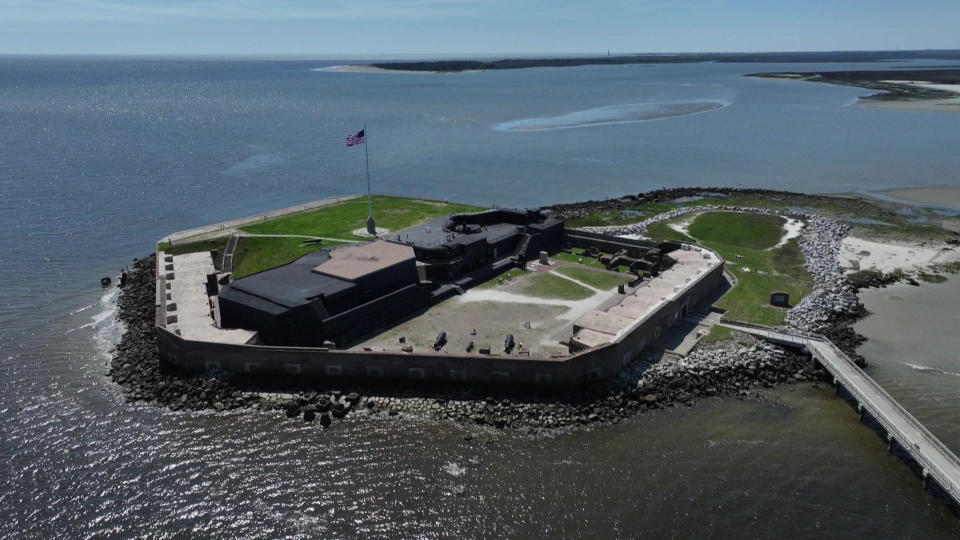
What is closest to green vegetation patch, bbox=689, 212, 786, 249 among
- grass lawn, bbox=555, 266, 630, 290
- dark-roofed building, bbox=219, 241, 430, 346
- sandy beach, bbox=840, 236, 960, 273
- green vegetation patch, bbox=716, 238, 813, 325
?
green vegetation patch, bbox=716, 238, 813, 325

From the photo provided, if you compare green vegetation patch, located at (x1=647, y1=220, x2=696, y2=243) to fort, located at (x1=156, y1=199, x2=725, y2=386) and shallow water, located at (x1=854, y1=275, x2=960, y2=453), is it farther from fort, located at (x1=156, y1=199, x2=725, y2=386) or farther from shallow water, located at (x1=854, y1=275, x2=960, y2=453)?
shallow water, located at (x1=854, y1=275, x2=960, y2=453)

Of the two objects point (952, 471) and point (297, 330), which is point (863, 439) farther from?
point (297, 330)

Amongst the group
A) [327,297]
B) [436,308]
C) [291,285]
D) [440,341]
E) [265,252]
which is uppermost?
[291,285]

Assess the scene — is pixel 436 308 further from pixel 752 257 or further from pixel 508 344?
pixel 752 257

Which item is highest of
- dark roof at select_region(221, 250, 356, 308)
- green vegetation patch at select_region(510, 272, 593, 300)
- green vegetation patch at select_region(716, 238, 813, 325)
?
dark roof at select_region(221, 250, 356, 308)

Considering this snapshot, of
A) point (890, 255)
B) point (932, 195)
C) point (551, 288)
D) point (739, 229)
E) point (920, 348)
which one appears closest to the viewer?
point (920, 348)

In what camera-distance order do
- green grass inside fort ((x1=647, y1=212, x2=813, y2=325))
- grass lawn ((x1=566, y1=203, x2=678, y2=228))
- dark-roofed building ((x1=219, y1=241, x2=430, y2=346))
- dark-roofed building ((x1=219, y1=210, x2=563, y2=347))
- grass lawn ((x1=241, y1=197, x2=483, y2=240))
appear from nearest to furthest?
dark-roofed building ((x1=219, y1=241, x2=430, y2=346)) → dark-roofed building ((x1=219, y1=210, x2=563, y2=347)) → green grass inside fort ((x1=647, y1=212, x2=813, y2=325)) → grass lawn ((x1=241, y1=197, x2=483, y2=240)) → grass lawn ((x1=566, y1=203, x2=678, y2=228))

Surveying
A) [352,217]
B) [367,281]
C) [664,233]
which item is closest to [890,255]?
[664,233]
